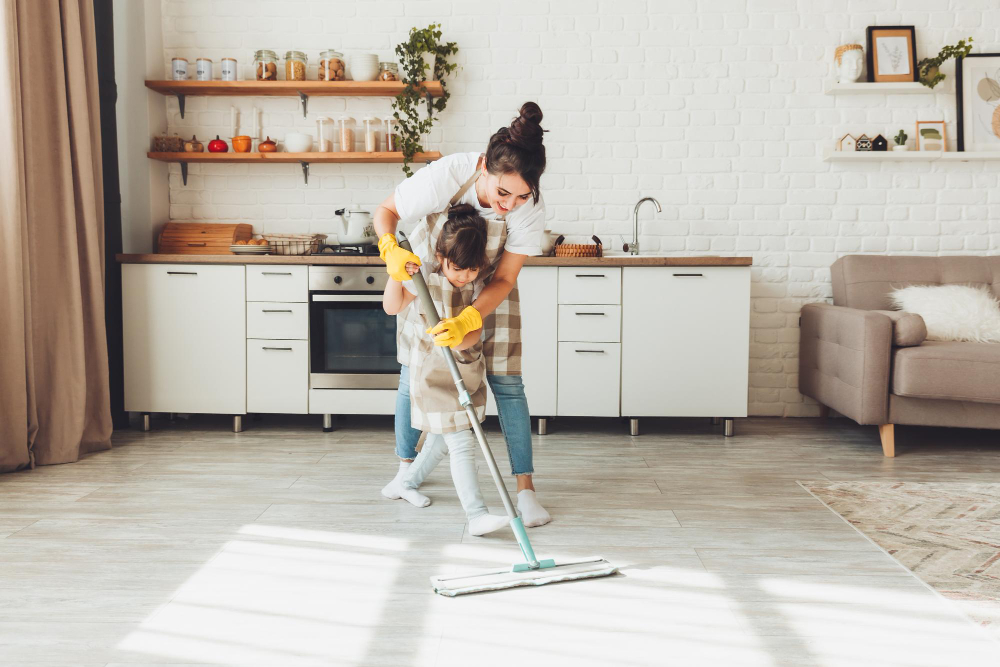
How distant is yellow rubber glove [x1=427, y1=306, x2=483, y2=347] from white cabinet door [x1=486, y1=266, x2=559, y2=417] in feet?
4.52

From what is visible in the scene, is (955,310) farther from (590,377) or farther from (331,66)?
(331,66)

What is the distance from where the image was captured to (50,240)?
2.92 m

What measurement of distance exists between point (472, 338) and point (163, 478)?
4.36ft

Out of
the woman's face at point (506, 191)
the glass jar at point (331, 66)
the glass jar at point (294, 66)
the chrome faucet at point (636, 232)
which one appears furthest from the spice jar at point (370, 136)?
the woman's face at point (506, 191)

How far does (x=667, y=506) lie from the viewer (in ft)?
7.72

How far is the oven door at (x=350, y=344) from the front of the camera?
11.2 feet

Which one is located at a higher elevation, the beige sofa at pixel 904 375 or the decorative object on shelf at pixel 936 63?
the decorative object on shelf at pixel 936 63

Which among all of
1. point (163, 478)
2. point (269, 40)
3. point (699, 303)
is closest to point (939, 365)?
point (699, 303)

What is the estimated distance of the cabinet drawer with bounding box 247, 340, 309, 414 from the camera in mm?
3420

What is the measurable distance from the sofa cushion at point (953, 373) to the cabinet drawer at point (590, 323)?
1140 mm

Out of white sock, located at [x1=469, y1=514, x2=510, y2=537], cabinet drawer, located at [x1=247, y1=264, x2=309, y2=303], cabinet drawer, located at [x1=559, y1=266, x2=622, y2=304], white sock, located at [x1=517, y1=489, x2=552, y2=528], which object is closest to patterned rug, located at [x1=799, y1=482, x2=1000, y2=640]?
white sock, located at [x1=517, y1=489, x2=552, y2=528]

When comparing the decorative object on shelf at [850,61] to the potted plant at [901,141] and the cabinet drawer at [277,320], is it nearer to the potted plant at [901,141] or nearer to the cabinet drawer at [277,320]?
the potted plant at [901,141]

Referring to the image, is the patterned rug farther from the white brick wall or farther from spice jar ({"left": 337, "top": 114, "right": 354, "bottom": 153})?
spice jar ({"left": 337, "top": 114, "right": 354, "bottom": 153})

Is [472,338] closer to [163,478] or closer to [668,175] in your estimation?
[163,478]
